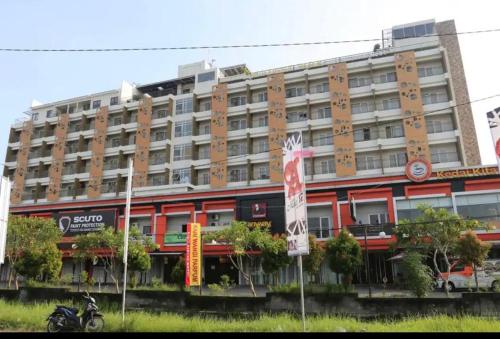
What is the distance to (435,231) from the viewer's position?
21.6 meters

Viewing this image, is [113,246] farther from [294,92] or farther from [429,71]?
[429,71]

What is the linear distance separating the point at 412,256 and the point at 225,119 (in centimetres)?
2714

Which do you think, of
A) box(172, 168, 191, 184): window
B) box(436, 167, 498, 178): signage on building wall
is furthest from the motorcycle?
box(172, 168, 191, 184): window

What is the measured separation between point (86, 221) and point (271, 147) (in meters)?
18.2

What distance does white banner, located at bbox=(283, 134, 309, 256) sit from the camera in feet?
35.4

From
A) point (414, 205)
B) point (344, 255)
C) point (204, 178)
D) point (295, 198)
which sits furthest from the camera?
point (204, 178)

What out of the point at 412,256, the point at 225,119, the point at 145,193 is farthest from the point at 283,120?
the point at 412,256

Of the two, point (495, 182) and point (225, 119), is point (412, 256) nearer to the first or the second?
point (495, 182)

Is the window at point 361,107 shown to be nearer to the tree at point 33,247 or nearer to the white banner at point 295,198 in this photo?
the tree at point 33,247

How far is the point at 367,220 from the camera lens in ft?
102

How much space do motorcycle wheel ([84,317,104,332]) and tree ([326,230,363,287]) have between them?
47.1 feet

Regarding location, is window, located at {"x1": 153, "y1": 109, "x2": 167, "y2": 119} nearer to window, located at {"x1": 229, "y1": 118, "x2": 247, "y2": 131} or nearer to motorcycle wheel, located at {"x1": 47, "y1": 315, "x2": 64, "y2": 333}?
window, located at {"x1": 229, "y1": 118, "x2": 247, "y2": 131}

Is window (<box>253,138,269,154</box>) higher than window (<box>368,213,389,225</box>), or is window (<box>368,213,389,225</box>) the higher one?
window (<box>253,138,269,154</box>)

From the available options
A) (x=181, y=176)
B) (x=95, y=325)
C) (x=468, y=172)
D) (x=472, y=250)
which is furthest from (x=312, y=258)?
(x=181, y=176)
